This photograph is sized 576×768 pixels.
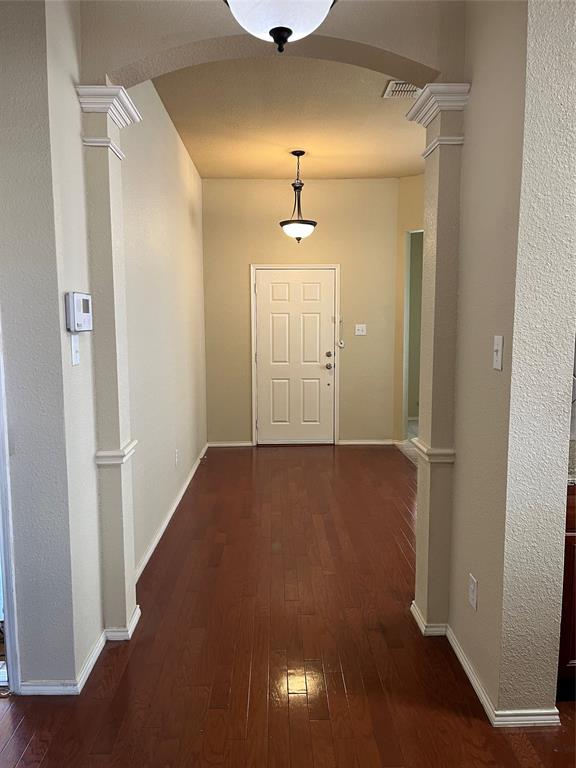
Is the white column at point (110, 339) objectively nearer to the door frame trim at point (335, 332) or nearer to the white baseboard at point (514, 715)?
the white baseboard at point (514, 715)

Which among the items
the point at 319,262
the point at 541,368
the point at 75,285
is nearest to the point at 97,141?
the point at 75,285

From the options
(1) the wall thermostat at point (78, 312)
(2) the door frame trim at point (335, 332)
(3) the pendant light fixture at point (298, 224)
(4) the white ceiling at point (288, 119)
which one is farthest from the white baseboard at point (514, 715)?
(2) the door frame trim at point (335, 332)

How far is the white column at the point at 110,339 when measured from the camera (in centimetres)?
225

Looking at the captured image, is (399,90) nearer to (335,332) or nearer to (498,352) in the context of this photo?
(498,352)

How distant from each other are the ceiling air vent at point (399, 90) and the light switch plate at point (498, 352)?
228 cm

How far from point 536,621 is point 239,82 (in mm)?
3328

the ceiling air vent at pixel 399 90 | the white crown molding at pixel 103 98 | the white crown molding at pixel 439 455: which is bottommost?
the white crown molding at pixel 439 455

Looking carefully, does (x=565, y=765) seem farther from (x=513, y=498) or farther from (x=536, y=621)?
(x=513, y=498)

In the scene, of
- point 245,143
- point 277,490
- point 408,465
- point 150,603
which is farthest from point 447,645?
point 245,143

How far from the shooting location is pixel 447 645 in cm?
243

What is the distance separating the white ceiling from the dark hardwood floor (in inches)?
113

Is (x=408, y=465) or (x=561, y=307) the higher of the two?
(x=561, y=307)

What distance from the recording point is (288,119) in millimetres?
4164

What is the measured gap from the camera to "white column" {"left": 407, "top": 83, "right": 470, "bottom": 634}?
7.54 ft
